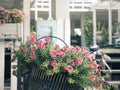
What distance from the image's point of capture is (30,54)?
8.34ft

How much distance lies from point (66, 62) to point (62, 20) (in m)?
3.32

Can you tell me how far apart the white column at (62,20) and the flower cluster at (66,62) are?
3.02m

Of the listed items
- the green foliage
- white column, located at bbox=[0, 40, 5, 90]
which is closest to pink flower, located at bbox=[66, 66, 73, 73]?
white column, located at bbox=[0, 40, 5, 90]

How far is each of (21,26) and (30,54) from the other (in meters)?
3.44

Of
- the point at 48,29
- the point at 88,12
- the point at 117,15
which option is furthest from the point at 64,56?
the point at 88,12

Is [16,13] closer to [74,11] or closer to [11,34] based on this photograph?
[11,34]

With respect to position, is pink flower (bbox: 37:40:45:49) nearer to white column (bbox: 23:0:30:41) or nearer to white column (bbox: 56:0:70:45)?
white column (bbox: 56:0:70:45)

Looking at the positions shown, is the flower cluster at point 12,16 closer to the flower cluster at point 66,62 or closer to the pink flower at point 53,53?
the flower cluster at point 66,62

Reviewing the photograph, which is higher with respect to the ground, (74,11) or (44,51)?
(74,11)

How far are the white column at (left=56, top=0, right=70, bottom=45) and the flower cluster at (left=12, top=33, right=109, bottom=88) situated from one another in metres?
3.02


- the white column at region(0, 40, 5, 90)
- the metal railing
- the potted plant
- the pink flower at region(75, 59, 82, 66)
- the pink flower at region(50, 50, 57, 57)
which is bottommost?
the white column at region(0, 40, 5, 90)

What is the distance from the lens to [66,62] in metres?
2.36

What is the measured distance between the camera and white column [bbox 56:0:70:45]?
5621mm

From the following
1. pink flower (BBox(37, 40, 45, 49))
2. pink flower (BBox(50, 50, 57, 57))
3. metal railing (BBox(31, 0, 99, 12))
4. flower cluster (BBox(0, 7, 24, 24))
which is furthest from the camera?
metal railing (BBox(31, 0, 99, 12))
